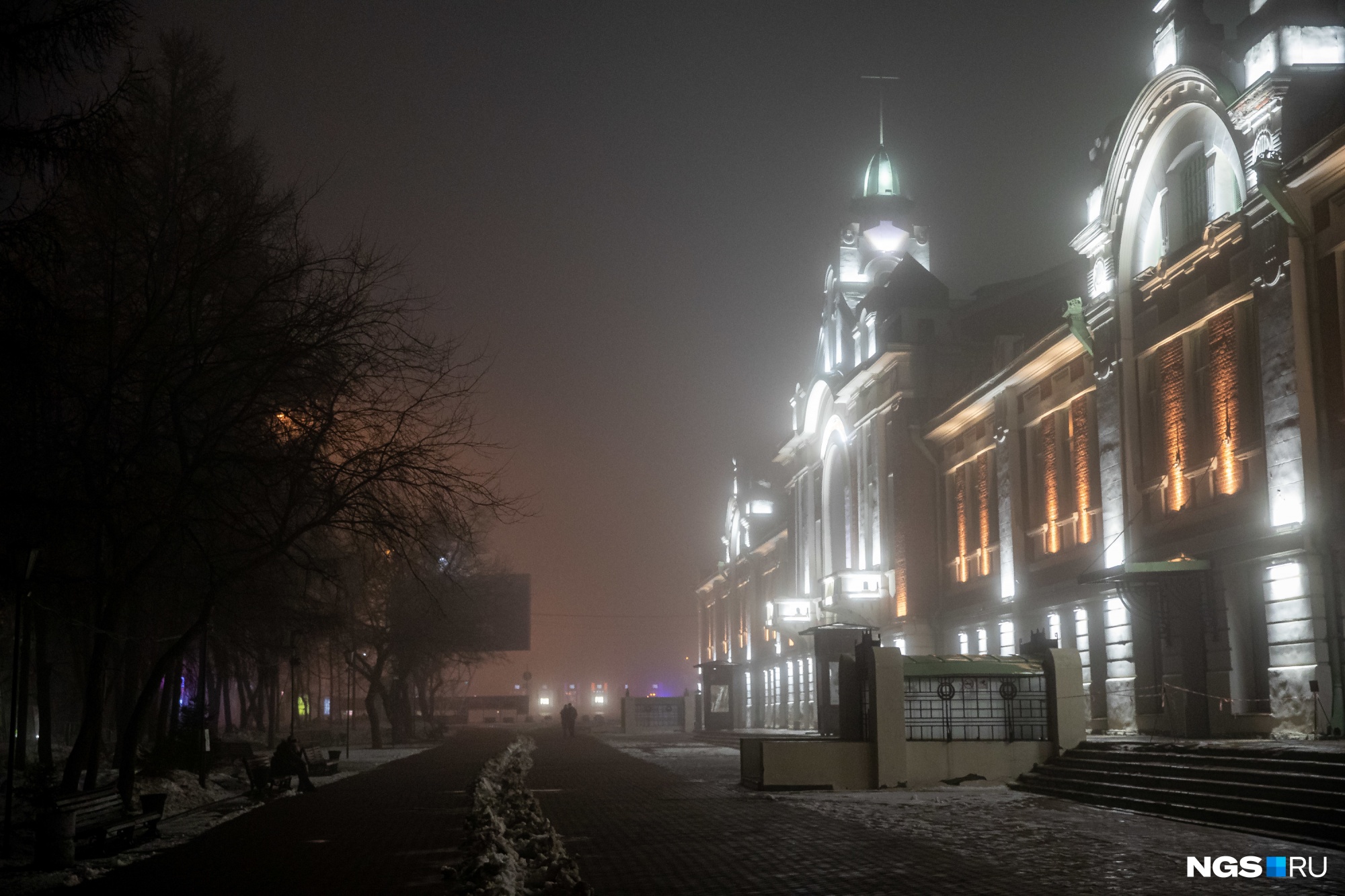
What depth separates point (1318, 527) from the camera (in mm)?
21797

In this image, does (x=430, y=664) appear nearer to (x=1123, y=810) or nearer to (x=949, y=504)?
(x=949, y=504)

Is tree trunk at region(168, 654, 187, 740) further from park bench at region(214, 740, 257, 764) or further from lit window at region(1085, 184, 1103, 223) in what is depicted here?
lit window at region(1085, 184, 1103, 223)

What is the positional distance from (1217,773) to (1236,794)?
1.06 metres

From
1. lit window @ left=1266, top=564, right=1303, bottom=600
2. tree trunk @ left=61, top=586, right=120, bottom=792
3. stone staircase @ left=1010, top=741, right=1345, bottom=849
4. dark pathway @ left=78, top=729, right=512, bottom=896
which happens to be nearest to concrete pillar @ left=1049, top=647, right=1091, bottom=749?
stone staircase @ left=1010, top=741, right=1345, bottom=849

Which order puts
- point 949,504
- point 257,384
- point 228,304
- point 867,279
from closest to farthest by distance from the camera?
point 257,384 < point 228,304 < point 949,504 < point 867,279

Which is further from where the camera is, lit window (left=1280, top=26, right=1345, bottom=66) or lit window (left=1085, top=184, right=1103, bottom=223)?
lit window (left=1085, top=184, right=1103, bottom=223)

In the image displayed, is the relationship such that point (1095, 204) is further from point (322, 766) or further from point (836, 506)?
point (836, 506)

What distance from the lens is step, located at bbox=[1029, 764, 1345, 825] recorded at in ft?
47.2

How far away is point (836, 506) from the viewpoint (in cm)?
5331


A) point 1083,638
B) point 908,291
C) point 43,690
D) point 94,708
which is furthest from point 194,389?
point 908,291

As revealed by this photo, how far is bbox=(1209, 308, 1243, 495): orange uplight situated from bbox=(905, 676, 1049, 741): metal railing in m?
5.83

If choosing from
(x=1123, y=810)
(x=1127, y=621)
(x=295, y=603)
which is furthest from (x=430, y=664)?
(x=1123, y=810)

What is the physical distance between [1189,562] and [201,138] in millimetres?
19018

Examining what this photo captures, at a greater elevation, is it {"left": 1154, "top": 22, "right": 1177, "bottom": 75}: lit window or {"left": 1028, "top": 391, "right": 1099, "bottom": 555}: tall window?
{"left": 1154, "top": 22, "right": 1177, "bottom": 75}: lit window
